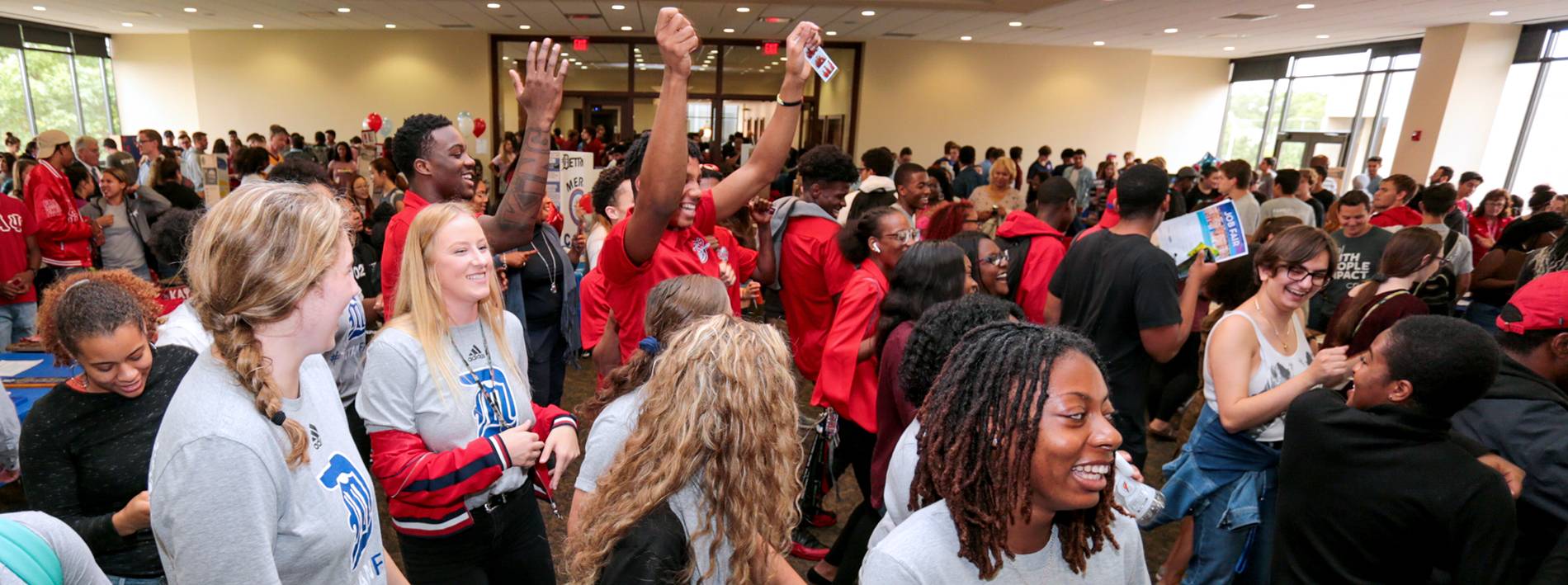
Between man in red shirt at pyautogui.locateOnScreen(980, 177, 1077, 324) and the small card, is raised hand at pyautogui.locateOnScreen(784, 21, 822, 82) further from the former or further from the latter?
man in red shirt at pyautogui.locateOnScreen(980, 177, 1077, 324)

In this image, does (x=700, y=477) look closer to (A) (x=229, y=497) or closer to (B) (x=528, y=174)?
(A) (x=229, y=497)

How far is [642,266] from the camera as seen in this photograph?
2346 mm

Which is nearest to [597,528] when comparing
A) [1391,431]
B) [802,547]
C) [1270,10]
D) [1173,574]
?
[1391,431]

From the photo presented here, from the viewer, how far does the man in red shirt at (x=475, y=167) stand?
2.30m

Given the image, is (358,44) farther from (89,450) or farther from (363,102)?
(89,450)

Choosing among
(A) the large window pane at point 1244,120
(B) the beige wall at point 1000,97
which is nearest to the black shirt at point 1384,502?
(B) the beige wall at point 1000,97

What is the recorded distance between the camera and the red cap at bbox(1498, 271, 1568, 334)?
6.35 feet

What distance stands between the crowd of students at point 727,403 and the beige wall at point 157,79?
18271mm

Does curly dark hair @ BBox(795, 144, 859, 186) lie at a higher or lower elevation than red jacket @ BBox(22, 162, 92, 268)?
higher

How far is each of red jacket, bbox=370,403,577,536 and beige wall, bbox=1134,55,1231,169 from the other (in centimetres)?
1827

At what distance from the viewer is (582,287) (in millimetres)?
3043

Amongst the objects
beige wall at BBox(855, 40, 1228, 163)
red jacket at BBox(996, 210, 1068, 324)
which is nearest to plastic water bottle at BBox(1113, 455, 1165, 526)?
red jacket at BBox(996, 210, 1068, 324)

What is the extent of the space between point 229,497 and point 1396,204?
7801 millimetres

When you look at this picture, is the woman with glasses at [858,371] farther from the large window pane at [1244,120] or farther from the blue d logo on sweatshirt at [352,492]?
the large window pane at [1244,120]
